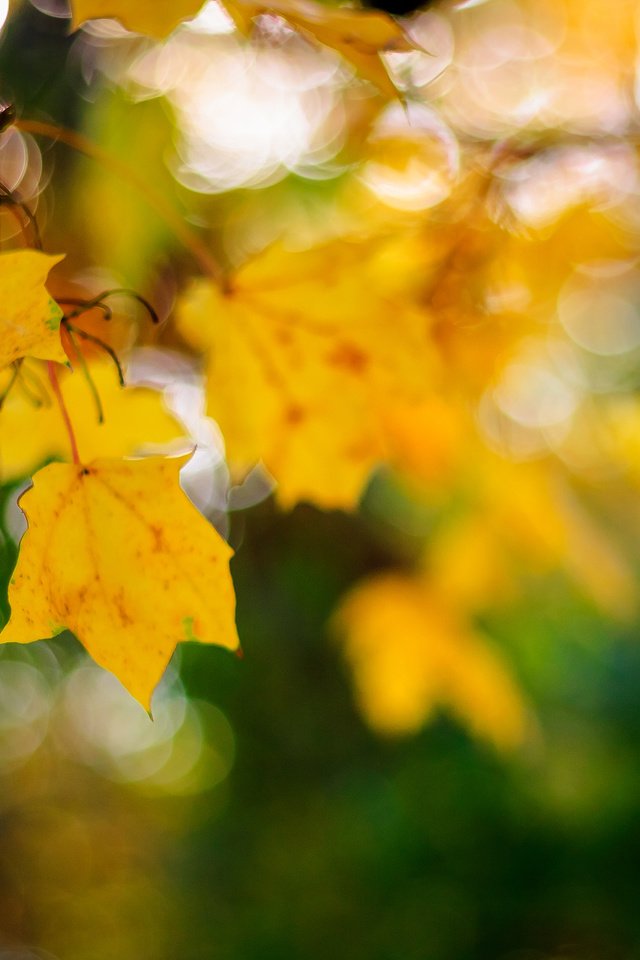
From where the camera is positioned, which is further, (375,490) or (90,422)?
(375,490)

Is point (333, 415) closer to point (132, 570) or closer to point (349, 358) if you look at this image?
point (349, 358)

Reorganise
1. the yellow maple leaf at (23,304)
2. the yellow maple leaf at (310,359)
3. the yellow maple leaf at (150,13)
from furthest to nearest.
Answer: the yellow maple leaf at (310,359), the yellow maple leaf at (150,13), the yellow maple leaf at (23,304)

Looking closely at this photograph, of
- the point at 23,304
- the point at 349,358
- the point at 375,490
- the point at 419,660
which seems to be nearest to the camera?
the point at 23,304

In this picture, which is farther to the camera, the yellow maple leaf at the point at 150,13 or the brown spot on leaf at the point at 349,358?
the brown spot on leaf at the point at 349,358

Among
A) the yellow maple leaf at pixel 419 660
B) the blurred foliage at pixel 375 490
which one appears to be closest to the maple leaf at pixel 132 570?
the blurred foliage at pixel 375 490

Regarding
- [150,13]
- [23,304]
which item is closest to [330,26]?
[150,13]

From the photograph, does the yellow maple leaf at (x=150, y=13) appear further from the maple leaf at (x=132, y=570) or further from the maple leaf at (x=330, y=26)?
the maple leaf at (x=132, y=570)

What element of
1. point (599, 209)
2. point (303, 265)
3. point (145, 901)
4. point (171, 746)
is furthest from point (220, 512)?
point (171, 746)
